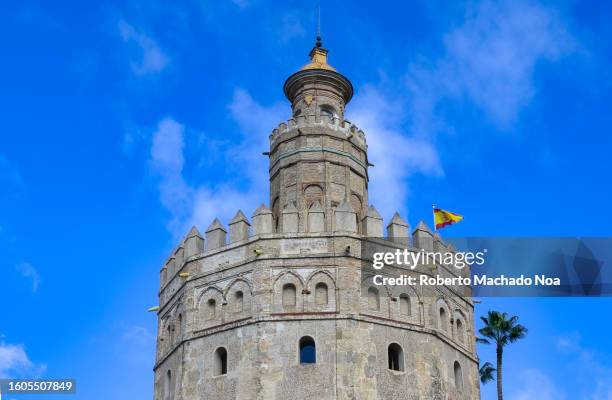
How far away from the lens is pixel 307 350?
28.2 metres

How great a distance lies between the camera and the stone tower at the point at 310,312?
91.0 feet

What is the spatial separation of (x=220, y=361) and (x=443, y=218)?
10002 millimetres

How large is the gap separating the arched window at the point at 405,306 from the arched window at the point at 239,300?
16.6ft

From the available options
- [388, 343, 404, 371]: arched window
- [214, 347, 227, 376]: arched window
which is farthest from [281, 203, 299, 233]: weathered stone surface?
[388, 343, 404, 371]: arched window

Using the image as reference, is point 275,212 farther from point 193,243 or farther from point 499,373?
point 499,373

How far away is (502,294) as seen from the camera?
30.2m

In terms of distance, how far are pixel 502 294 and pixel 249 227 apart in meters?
8.54

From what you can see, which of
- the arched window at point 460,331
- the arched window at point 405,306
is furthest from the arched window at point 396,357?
the arched window at point 460,331

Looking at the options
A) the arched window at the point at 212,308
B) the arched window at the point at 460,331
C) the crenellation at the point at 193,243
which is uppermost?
the crenellation at the point at 193,243

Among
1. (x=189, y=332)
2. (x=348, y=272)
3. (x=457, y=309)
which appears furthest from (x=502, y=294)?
(x=189, y=332)

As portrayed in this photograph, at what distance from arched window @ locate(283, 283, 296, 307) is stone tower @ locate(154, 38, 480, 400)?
31 mm

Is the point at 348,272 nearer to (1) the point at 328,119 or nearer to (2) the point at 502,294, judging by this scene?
(2) the point at 502,294

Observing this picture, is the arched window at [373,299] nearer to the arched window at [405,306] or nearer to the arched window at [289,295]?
the arched window at [405,306]

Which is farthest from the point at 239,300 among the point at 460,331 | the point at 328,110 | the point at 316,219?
the point at 328,110
